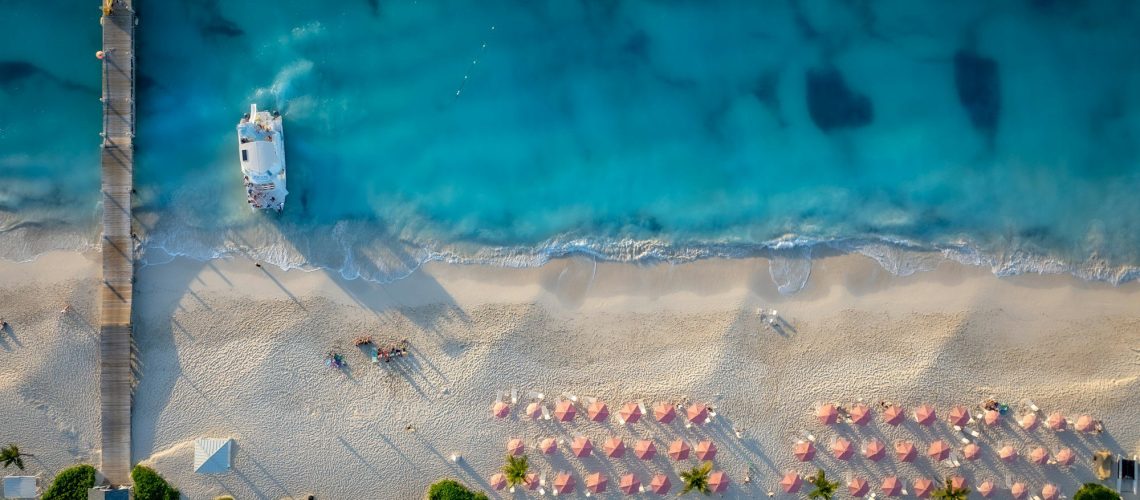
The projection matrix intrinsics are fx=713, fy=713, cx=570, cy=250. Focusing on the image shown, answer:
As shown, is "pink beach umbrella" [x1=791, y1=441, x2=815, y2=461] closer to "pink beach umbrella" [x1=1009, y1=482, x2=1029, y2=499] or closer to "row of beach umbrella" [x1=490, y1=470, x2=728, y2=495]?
"row of beach umbrella" [x1=490, y1=470, x2=728, y2=495]

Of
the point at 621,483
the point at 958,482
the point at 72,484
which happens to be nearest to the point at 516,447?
the point at 621,483

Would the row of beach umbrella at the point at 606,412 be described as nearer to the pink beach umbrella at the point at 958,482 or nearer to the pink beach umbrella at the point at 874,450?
the pink beach umbrella at the point at 874,450

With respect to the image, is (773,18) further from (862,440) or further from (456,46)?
(862,440)

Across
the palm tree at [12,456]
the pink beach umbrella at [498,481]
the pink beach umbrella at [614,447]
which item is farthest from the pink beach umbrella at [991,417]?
the palm tree at [12,456]

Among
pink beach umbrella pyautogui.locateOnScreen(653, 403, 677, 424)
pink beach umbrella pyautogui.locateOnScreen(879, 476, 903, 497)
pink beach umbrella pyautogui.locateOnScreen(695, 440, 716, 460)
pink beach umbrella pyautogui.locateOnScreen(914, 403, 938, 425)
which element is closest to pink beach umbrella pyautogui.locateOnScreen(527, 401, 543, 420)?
pink beach umbrella pyautogui.locateOnScreen(653, 403, 677, 424)

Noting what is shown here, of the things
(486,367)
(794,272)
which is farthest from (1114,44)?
(486,367)
